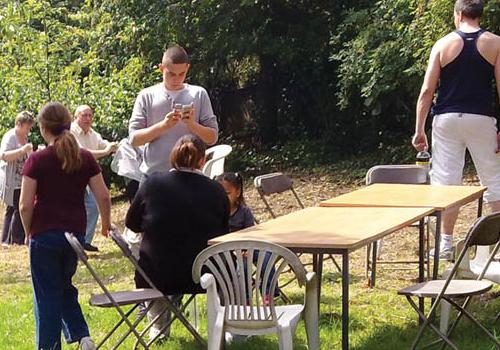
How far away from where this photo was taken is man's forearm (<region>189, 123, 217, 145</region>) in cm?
623

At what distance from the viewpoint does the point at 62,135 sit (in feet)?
17.4

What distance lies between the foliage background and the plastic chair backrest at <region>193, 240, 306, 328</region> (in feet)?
24.8

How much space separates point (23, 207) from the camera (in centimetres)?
529

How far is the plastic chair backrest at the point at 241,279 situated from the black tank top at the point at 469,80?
2792mm

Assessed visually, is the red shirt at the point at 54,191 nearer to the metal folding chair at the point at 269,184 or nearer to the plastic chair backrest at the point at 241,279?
the plastic chair backrest at the point at 241,279

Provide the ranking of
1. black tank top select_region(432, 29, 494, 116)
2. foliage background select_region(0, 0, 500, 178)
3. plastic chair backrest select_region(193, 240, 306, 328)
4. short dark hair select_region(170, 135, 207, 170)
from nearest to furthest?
1. plastic chair backrest select_region(193, 240, 306, 328)
2. short dark hair select_region(170, 135, 207, 170)
3. black tank top select_region(432, 29, 494, 116)
4. foliage background select_region(0, 0, 500, 178)

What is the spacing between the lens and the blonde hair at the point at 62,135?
5.26 m

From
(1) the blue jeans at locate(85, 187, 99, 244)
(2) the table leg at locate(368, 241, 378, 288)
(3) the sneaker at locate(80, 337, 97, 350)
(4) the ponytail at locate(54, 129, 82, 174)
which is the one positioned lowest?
(1) the blue jeans at locate(85, 187, 99, 244)

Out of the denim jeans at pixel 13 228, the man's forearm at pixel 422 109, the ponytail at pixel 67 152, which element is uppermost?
the ponytail at pixel 67 152

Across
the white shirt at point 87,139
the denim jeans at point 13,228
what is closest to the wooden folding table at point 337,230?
the white shirt at point 87,139

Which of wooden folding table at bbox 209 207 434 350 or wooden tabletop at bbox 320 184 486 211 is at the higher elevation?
wooden folding table at bbox 209 207 434 350

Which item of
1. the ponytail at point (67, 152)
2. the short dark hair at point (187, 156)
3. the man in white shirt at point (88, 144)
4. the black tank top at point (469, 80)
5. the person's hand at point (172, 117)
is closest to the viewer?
the ponytail at point (67, 152)

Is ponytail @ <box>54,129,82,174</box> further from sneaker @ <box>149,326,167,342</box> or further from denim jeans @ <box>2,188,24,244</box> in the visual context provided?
denim jeans @ <box>2,188,24,244</box>

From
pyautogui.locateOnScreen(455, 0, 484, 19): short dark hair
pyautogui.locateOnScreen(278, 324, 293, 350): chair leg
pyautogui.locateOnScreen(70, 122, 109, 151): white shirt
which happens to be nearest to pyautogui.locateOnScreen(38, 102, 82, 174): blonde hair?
pyautogui.locateOnScreen(278, 324, 293, 350): chair leg
